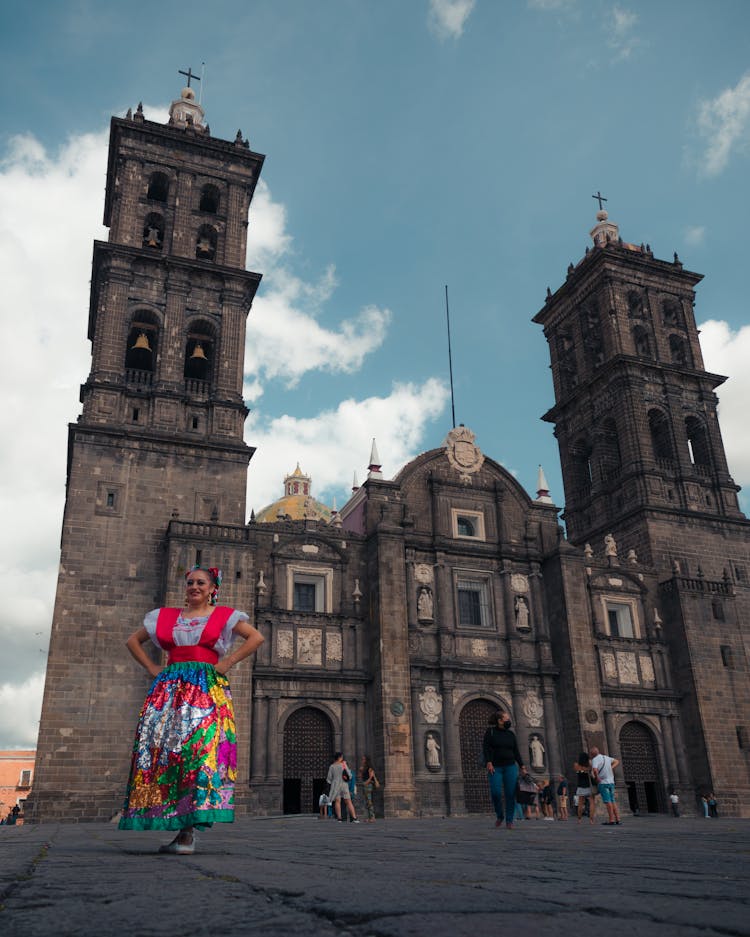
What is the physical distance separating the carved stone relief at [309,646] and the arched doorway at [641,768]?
10.9 metres

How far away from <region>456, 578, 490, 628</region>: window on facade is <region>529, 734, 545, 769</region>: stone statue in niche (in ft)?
12.9

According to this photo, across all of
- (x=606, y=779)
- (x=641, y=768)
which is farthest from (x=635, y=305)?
(x=606, y=779)

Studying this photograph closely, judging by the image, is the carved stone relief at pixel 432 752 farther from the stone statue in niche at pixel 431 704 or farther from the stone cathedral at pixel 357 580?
the stone statue in niche at pixel 431 704

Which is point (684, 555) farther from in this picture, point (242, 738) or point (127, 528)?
point (127, 528)

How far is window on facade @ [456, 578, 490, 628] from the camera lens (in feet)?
92.9

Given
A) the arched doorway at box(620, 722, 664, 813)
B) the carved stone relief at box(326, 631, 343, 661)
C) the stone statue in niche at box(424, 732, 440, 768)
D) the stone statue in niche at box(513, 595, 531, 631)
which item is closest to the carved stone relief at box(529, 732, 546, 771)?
the arched doorway at box(620, 722, 664, 813)

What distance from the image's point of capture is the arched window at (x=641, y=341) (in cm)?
3762

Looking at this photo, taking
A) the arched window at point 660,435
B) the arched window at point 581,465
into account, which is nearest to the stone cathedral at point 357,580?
the arched window at point 660,435

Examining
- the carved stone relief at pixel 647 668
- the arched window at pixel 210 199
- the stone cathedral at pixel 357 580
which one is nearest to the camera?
the stone cathedral at pixel 357 580

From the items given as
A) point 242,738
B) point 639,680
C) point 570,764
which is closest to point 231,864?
point 242,738

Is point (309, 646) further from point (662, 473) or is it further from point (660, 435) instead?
point (660, 435)

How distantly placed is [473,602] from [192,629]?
2314 centimetres

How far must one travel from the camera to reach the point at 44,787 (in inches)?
835

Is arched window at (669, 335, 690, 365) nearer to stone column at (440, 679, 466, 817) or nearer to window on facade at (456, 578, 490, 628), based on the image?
window on facade at (456, 578, 490, 628)
